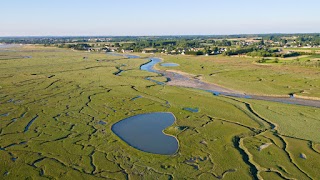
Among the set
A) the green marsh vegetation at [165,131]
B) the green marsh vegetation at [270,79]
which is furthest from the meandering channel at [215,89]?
the green marsh vegetation at [165,131]

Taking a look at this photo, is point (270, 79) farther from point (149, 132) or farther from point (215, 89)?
point (149, 132)

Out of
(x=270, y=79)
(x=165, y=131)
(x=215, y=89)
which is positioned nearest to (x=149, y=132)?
(x=165, y=131)

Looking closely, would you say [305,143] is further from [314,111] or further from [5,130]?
[5,130]

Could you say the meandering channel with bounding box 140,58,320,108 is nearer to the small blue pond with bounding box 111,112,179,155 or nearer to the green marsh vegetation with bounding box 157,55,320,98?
the green marsh vegetation with bounding box 157,55,320,98

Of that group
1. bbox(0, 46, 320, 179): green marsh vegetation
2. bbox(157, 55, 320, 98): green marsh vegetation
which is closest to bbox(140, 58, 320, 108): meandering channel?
bbox(157, 55, 320, 98): green marsh vegetation

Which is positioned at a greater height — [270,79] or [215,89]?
[270,79]

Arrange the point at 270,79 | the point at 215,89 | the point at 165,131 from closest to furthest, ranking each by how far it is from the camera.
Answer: the point at 165,131
the point at 215,89
the point at 270,79

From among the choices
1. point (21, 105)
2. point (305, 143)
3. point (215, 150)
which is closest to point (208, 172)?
point (215, 150)
